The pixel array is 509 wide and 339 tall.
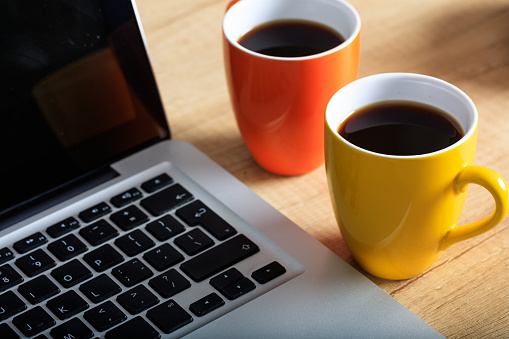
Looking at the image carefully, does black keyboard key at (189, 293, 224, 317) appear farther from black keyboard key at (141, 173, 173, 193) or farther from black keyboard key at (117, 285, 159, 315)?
black keyboard key at (141, 173, 173, 193)

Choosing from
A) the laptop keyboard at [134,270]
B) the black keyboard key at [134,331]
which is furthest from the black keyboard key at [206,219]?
the black keyboard key at [134,331]

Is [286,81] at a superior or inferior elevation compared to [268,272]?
superior

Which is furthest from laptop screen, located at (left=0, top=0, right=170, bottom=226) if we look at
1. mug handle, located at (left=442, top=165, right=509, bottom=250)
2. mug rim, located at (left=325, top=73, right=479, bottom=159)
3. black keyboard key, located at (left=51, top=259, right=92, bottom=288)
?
mug handle, located at (left=442, top=165, right=509, bottom=250)

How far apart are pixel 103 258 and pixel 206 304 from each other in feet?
0.32

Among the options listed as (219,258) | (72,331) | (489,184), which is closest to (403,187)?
(489,184)

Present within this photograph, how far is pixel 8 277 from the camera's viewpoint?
53 cm

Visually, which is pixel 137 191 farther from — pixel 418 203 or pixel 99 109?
pixel 418 203

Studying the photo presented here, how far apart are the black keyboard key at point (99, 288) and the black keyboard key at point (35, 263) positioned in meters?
0.04

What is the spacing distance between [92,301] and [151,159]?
176 mm

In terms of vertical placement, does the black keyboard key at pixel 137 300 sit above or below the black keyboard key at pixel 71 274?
below

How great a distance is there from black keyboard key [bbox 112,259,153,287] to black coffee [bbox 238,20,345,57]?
23cm

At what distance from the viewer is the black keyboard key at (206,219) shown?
0.56 meters

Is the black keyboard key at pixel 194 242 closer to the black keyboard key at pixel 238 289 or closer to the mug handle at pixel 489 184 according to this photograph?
the black keyboard key at pixel 238 289

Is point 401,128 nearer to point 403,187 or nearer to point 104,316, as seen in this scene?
point 403,187
